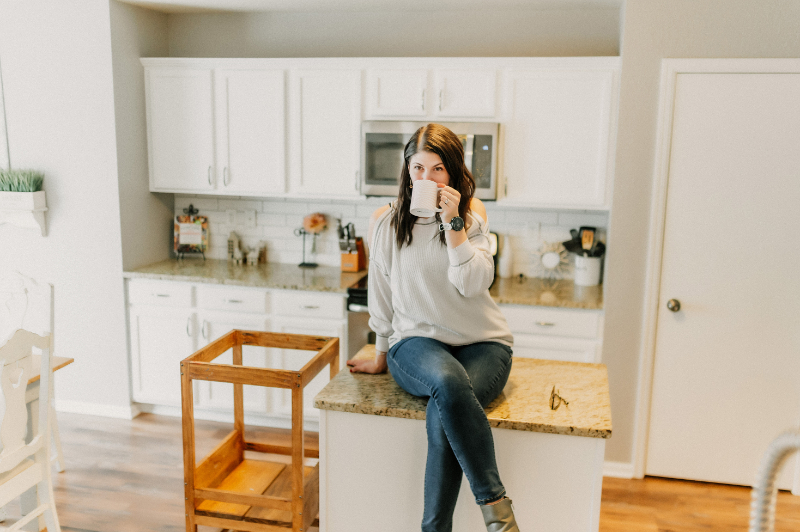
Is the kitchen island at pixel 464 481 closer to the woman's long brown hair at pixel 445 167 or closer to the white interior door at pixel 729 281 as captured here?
the woman's long brown hair at pixel 445 167

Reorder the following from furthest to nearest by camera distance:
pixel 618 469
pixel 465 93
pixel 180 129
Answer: pixel 180 129
pixel 465 93
pixel 618 469

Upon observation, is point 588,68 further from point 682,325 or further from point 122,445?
point 122,445

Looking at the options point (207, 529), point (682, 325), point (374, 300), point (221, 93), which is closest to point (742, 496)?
point (682, 325)

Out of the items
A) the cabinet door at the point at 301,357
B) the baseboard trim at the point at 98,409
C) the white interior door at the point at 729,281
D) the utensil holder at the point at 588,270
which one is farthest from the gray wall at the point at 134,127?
the white interior door at the point at 729,281

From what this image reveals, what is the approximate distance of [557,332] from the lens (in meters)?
3.20

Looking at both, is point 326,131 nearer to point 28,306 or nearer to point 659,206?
point 659,206

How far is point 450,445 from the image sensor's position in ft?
5.57

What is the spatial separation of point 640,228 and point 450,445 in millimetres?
1792

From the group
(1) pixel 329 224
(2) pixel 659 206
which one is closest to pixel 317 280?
(1) pixel 329 224

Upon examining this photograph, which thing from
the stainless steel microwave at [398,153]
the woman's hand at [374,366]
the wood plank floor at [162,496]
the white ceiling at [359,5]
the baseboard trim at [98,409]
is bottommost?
the wood plank floor at [162,496]

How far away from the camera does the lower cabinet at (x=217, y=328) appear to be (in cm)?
347

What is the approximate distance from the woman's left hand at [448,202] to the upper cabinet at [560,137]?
1597mm

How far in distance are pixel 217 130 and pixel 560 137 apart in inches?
76.5

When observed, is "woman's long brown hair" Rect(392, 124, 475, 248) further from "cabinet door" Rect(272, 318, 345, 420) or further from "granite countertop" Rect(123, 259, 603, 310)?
"cabinet door" Rect(272, 318, 345, 420)
